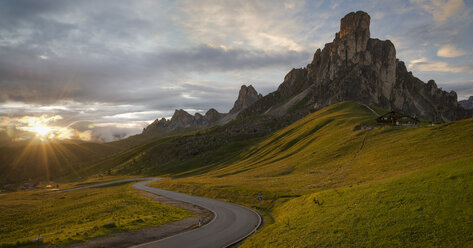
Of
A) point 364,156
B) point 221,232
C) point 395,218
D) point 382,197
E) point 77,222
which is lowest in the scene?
point 77,222

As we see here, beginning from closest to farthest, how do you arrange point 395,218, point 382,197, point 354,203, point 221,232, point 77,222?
point 395,218 < point 382,197 < point 354,203 < point 221,232 < point 77,222

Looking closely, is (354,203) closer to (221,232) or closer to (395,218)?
(395,218)

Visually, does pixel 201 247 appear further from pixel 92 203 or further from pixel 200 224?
pixel 92 203

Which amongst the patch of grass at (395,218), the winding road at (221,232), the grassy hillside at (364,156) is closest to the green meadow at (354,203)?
the patch of grass at (395,218)

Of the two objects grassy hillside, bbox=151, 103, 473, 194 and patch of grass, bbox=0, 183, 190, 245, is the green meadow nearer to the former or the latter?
patch of grass, bbox=0, 183, 190, 245

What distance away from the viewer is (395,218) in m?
20.9

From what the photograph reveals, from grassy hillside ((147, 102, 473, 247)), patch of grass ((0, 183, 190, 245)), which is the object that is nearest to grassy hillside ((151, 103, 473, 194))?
grassy hillside ((147, 102, 473, 247))

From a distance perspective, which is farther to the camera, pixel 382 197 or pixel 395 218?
pixel 382 197

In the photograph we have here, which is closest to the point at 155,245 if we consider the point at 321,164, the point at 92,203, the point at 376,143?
the point at 92,203

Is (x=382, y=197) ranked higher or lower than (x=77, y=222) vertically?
higher

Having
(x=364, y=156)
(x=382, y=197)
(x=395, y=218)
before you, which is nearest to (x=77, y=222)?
(x=382, y=197)

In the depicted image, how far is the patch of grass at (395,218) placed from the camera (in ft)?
57.7

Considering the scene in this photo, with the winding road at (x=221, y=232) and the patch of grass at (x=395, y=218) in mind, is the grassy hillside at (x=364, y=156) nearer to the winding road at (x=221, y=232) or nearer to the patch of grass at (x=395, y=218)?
the winding road at (x=221, y=232)

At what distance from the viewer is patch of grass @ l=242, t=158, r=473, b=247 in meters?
17.6
